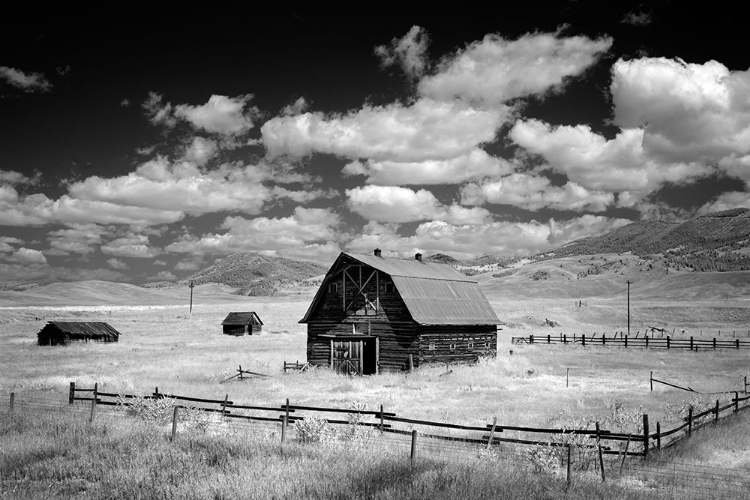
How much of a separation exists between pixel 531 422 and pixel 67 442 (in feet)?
41.8

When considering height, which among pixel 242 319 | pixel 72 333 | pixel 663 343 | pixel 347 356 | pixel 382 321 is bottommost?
pixel 72 333

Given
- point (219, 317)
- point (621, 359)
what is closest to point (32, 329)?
point (219, 317)

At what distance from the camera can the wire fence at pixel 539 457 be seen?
1148cm

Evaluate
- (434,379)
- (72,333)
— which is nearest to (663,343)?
(434,379)

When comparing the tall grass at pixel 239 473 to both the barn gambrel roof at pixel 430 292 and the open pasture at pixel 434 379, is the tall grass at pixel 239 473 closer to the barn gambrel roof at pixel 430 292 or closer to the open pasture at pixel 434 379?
the open pasture at pixel 434 379

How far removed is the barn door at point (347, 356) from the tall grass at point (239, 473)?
60.9 ft

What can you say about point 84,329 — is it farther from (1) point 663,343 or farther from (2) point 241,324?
(1) point 663,343

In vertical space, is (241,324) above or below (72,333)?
above

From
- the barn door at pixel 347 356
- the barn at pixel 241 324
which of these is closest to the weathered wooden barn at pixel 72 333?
the barn at pixel 241 324

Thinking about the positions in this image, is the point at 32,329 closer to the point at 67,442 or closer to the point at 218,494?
the point at 67,442

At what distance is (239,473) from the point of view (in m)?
11.0

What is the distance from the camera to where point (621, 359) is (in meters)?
39.7

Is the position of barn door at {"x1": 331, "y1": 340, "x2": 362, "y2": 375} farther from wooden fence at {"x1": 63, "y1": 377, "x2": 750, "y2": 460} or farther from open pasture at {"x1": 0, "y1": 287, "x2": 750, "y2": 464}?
wooden fence at {"x1": 63, "y1": 377, "x2": 750, "y2": 460}

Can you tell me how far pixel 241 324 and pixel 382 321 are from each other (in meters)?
38.6
